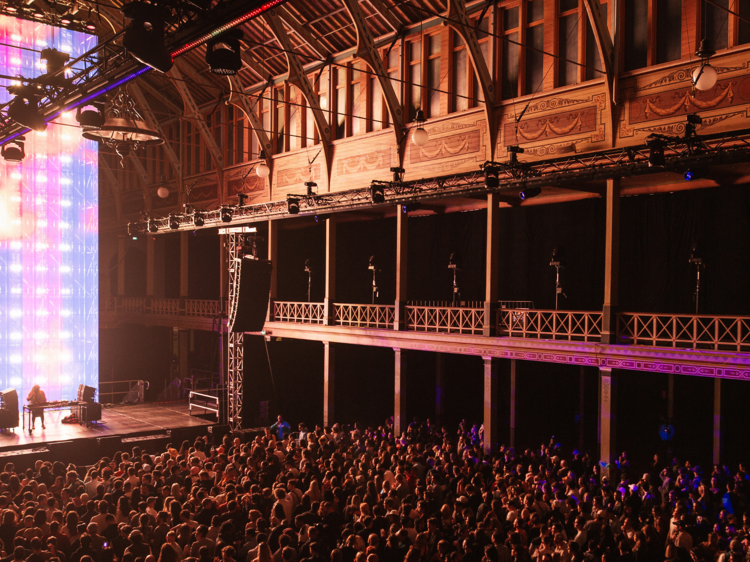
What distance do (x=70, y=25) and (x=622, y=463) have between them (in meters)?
17.9

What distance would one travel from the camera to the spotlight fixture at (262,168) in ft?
62.0

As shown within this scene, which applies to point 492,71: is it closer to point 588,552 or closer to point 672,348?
point 672,348

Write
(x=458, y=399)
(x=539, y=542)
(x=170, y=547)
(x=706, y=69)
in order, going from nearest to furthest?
(x=170, y=547)
(x=539, y=542)
(x=706, y=69)
(x=458, y=399)

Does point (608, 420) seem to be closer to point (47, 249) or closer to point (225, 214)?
point (225, 214)

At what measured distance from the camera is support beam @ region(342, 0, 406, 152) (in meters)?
16.2

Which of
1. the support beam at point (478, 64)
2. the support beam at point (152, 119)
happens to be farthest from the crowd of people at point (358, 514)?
the support beam at point (152, 119)

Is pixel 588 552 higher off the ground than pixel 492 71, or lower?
lower

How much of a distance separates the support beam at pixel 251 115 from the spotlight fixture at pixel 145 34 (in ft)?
44.2

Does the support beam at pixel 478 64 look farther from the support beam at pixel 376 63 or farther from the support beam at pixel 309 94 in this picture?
the support beam at pixel 309 94

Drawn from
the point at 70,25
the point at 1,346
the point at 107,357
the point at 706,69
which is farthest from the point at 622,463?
the point at 107,357

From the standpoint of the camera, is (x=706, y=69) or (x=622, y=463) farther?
(x=622, y=463)

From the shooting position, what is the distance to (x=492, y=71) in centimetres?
1524

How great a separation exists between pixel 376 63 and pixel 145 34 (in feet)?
32.1

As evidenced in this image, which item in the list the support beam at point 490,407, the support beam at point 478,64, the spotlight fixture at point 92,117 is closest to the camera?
the spotlight fixture at point 92,117
